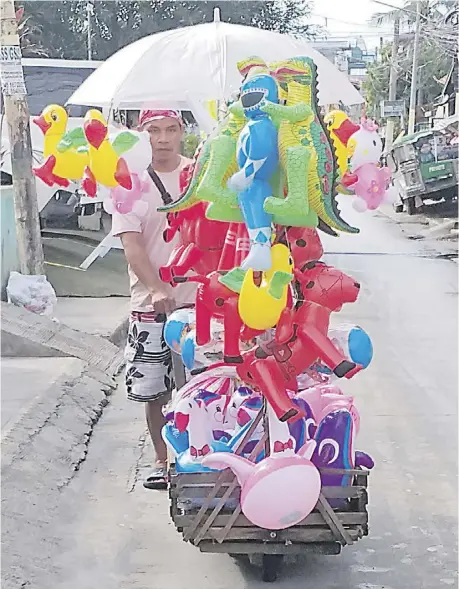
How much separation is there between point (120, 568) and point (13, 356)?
3371 millimetres

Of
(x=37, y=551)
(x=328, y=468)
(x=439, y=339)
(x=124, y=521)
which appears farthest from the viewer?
(x=439, y=339)

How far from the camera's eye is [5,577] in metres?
3.56

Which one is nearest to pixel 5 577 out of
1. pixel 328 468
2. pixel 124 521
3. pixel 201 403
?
pixel 124 521

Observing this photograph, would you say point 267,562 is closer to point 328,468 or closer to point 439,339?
point 328,468

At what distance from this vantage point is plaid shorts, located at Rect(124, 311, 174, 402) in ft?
14.3

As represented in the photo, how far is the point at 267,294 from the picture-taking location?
2.96m

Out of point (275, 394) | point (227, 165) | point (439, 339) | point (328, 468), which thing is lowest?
point (439, 339)

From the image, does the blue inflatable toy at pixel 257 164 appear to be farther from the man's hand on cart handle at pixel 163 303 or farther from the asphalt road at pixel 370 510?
the asphalt road at pixel 370 510

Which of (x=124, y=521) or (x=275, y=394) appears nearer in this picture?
(x=275, y=394)

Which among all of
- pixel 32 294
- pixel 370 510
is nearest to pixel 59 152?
pixel 370 510

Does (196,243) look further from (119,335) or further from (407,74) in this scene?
(407,74)

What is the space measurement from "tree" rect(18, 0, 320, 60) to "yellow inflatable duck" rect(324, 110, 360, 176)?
12.0 m

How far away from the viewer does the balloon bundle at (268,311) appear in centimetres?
302

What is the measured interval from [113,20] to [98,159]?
59.9 ft
